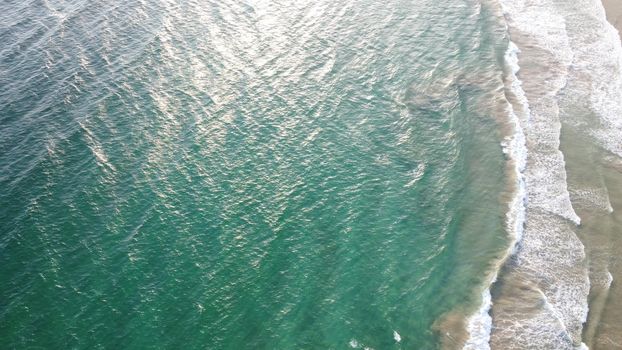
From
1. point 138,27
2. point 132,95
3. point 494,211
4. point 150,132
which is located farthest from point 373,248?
point 138,27

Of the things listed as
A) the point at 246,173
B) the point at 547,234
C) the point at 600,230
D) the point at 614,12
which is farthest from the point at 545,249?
the point at 614,12

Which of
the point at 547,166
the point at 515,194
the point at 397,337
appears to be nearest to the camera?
the point at 397,337

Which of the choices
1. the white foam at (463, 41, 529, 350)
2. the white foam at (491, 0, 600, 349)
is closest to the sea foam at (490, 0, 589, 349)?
the white foam at (491, 0, 600, 349)

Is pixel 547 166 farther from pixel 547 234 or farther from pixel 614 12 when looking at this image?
pixel 614 12

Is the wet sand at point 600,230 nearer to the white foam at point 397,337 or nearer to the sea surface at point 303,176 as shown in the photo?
the sea surface at point 303,176

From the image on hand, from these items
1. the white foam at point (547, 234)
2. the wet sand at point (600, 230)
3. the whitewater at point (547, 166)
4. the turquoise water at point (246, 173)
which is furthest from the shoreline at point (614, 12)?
the wet sand at point (600, 230)
